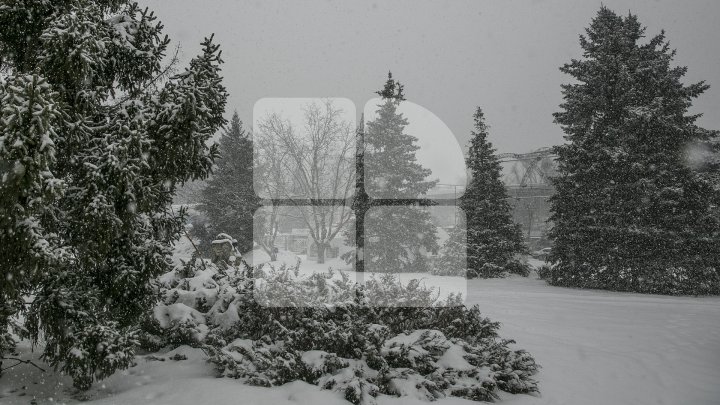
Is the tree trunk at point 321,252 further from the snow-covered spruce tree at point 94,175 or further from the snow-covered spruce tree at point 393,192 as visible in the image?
the snow-covered spruce tree at point 94,175

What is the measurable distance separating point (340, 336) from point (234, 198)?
21.9m

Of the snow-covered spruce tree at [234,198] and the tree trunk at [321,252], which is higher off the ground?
the snow-covered spruce tree at [234,198]

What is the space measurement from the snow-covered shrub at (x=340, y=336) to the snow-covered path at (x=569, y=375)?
21 centimetres

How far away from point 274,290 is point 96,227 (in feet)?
7.89

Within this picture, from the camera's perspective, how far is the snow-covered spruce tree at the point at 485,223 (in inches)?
742

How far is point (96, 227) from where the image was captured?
3.93 m

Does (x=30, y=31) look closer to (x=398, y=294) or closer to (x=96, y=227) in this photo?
(x=96, y=227)

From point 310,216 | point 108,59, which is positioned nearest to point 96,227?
point 108,59

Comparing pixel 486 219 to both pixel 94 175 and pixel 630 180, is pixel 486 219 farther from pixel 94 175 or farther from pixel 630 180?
pixel 94 175

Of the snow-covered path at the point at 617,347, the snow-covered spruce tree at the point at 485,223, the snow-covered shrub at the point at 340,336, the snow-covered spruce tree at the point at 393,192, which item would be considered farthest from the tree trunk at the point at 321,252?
the snow-covered shrub at the point at 340,336

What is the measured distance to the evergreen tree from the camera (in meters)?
18.8

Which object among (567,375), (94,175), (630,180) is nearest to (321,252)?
(630,180)

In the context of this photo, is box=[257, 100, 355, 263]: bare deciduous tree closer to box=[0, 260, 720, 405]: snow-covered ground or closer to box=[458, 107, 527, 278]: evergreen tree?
box=[458, 107, 527, 278]: evergreen tree

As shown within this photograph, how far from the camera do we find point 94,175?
392cm
